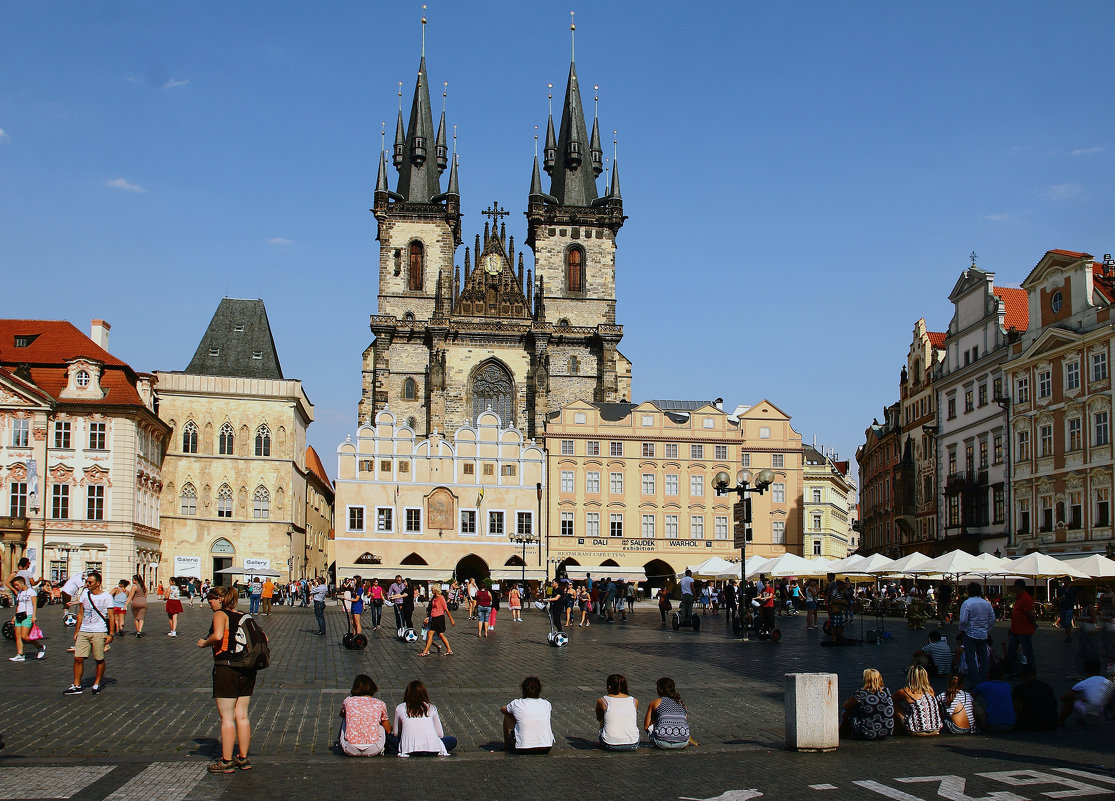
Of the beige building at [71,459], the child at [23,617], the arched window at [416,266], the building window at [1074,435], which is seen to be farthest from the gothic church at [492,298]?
the child at [23,617]

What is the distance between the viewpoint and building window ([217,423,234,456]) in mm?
64250

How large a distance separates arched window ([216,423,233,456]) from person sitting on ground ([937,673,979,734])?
5519cm

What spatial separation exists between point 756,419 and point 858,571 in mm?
35729

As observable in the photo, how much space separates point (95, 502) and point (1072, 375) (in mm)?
42409

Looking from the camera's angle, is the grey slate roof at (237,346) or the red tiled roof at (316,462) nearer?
the grey slate roof at (237,346)

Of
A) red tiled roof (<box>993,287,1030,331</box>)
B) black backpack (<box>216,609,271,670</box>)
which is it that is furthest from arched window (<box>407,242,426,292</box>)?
black backpack (<box>216,609,271,670</box>)

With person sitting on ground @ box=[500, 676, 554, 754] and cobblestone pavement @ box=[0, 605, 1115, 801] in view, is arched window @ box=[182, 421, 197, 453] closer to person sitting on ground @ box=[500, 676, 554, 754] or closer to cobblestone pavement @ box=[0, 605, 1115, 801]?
cobblestone pavement @ box=[0, 605, 1115, 801]

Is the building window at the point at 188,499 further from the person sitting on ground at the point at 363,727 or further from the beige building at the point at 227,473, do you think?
the person sitting on ground at the point at 363,727

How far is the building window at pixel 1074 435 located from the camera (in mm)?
44906

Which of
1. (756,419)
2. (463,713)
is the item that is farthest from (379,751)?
(756,419)

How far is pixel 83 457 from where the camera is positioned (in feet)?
179

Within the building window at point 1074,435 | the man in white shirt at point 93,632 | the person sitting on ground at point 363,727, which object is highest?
the building window at point 1074,435

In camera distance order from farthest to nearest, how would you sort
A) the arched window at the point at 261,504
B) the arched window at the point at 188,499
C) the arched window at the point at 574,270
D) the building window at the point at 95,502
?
the arched window at the point at 574,270
the arched window at the point at 261,504
the arched window at the point at 188,499
the building window at the point at 95,502

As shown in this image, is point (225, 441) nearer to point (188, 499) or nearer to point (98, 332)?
point (188, 499)
